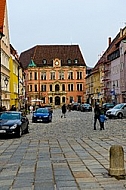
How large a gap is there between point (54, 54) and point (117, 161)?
130m

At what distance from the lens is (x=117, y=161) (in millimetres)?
10125

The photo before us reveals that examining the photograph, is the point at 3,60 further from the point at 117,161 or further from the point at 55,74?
Result: the point at 55,74

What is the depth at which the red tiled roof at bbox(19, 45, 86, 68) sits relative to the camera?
137875 millimetres

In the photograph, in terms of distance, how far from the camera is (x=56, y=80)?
139m

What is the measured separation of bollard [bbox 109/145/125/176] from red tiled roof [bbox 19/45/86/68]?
418 ft

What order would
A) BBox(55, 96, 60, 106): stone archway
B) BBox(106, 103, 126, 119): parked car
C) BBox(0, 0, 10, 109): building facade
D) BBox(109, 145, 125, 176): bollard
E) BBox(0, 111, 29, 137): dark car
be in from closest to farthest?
BBox(109, 145, 125, 176): bollard < BBox(0, 111, 29, 137): dark car < BBox(106, 103, 126, 119): parked car < BBox(0, 0, 10, 109): building facade < BBox(55, 96, 60, 106): stone archway

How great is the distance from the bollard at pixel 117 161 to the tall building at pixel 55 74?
418 feet

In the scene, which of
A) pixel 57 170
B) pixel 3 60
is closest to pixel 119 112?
pixel 3 60

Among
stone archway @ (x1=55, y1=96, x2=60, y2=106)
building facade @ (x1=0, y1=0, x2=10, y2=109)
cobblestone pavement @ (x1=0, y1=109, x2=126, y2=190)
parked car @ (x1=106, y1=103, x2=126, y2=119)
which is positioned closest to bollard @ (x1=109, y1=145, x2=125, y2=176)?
cobblestone pavement @ (x1=0, y1=109, x2=126, y2=190)

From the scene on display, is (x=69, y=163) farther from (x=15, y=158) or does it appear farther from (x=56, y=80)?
(x=56, y=80)

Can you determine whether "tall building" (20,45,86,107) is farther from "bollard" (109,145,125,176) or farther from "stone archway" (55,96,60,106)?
"bollard" (109,145,125,176)

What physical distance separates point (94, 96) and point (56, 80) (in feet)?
63.7

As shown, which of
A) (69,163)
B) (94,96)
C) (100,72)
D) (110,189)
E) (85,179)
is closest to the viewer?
(110,189)

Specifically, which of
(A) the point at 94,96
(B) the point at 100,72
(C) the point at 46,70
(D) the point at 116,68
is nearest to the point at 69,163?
(D) the point at 116,68
